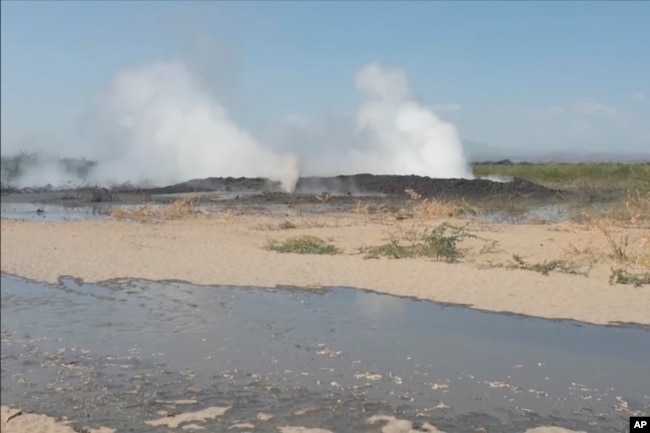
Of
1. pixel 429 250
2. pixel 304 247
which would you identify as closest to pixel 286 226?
pixel 304 247

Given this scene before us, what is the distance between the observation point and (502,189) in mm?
37062

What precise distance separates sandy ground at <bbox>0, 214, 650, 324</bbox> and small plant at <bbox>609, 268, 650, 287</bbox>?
8.9 inches

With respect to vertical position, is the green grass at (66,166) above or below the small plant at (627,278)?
above

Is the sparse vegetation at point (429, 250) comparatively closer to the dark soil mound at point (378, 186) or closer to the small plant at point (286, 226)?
the small plant at point (286, 226)

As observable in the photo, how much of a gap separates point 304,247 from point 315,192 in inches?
883

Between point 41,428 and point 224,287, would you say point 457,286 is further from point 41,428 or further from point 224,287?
point 41,428

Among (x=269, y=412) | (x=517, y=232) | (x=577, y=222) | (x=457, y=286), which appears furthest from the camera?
(x=577, y=222)

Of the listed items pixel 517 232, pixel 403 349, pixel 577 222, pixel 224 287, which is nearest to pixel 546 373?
Answer: pixel 403 349

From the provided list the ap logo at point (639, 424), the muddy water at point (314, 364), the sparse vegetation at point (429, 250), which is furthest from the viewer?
the sparse vegetation at point (429, 250)

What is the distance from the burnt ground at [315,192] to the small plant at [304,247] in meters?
15.2

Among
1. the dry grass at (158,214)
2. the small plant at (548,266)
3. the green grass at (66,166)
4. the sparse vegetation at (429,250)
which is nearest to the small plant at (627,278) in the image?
the small plant at (548,266)

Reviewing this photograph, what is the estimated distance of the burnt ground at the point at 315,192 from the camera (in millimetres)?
36031

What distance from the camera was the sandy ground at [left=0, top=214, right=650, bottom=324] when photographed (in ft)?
40.5

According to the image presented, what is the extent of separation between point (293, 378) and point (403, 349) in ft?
5.86
